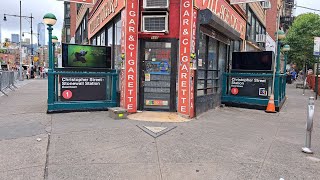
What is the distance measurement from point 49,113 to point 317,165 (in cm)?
700

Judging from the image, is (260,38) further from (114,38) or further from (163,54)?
(163,54)

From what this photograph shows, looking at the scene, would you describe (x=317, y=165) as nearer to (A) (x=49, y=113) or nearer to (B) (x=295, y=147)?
(B) (x=295, y=147)

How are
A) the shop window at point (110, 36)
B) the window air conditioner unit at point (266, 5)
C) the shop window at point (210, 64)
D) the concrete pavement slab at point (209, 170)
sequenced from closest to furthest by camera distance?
the concrete pavement slab at point (209, 170) → the shop window at point (210, 64) → the shop window at point (110, 36) → the window air conditioner unit at point (266, 5)

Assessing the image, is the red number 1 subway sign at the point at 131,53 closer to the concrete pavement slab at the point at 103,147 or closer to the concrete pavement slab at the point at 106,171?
the concrete pavement slab at the point at 103,147

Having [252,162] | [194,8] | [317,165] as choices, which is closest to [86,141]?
[252,162]

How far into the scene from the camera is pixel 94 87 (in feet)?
29.8

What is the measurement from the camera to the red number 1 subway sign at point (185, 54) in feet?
26.9

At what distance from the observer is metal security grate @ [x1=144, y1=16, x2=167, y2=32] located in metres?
8.42

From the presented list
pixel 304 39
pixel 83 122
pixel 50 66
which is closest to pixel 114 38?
pixel 50 66

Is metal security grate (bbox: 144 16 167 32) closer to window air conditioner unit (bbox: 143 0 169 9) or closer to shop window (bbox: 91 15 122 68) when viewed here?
window air conditioner unit (bbox: 143 0 169 9)

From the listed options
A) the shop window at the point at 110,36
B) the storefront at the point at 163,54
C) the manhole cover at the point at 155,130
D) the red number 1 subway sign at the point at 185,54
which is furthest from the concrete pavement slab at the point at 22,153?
the shop window at the point at 110,36

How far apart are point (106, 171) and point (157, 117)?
3.85 metres

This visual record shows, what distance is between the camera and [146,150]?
5293 millimetres

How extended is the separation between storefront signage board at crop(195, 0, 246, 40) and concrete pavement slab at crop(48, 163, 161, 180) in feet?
18.1
